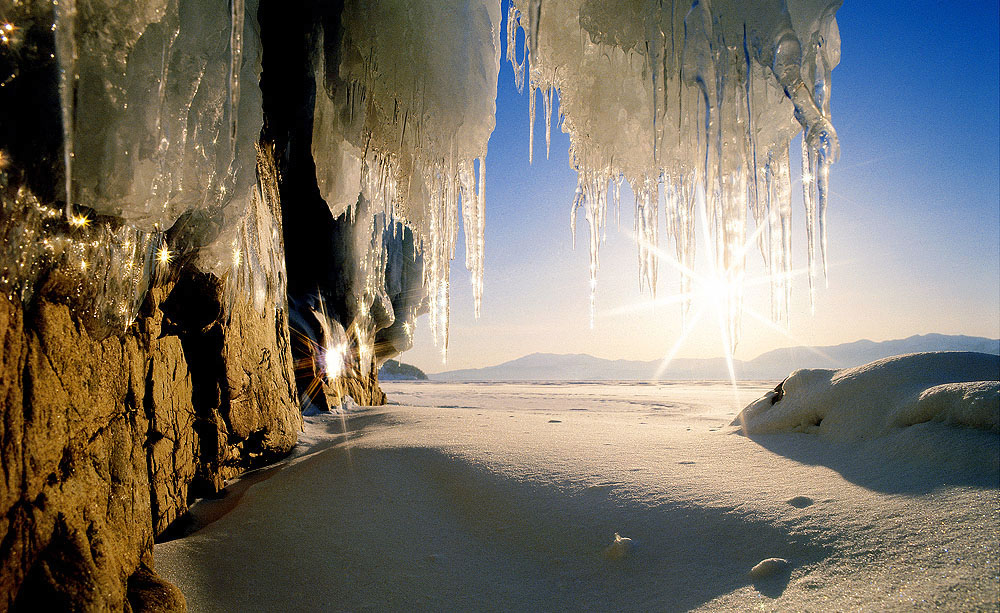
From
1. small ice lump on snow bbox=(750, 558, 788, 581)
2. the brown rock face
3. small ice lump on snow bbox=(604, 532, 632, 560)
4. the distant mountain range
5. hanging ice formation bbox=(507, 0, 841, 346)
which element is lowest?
the distant mountain range

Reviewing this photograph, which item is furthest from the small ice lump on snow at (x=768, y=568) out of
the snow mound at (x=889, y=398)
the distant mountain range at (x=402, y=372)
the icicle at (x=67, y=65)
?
the distant mountain range at (x=402, y=372)

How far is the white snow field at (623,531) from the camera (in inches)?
51.7

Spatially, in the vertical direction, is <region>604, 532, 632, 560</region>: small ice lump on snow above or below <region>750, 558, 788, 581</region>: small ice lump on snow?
below

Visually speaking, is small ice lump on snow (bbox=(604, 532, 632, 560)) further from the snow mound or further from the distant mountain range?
the distant mountain range

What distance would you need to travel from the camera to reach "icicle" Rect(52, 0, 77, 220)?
119 centimetres

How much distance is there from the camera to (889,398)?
7.60 feet

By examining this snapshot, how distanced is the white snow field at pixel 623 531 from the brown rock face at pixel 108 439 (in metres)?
0.27

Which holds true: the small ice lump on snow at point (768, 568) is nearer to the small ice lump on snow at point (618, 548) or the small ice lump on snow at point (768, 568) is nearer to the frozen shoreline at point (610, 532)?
the frozen shoreline at point (610, 532)

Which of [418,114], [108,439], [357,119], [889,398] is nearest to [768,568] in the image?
[889,398]

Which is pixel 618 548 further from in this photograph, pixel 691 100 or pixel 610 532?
pixel 691 100

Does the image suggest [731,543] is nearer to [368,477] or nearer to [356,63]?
[368,477]

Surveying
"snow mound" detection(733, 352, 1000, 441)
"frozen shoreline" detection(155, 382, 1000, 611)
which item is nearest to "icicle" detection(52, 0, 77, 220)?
"frozen shoreline" detection(155, 382, 1000, 611)

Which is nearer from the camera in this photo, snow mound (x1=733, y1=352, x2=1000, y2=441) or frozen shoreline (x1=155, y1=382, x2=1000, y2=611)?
frozen shoreline (x1=155, y1=382, x2=1000, y2=611)

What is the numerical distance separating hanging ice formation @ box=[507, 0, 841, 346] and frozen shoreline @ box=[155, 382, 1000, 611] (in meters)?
1.20
